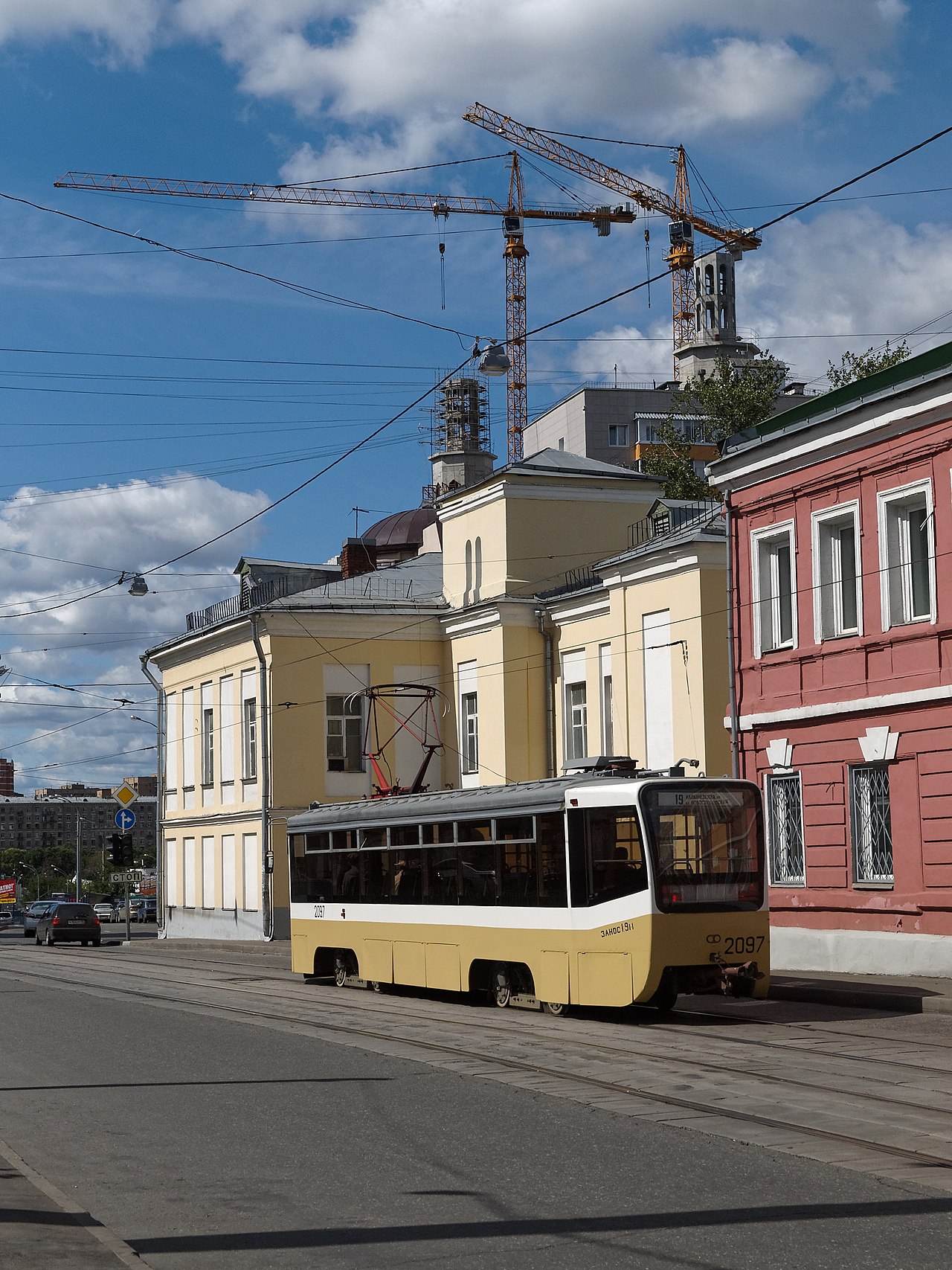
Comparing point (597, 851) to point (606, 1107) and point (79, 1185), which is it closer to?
point (606, 1107)

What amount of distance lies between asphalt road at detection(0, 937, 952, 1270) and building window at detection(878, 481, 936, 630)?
1120cm

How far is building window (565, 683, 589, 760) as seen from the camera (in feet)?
127

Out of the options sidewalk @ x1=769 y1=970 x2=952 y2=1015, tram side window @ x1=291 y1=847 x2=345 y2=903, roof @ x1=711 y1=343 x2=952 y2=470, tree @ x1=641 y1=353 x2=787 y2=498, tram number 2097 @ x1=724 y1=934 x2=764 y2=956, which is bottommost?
sidewalk @ x1=769 y1=970 x2=952 y2=1015

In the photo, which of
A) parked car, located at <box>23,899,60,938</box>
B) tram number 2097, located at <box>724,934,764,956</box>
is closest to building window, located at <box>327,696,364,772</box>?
parked car, located at <box>23,899,60,938</box>

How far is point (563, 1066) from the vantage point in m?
14.0

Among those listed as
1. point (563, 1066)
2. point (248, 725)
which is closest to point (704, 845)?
point (563, 1066)

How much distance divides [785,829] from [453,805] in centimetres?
655

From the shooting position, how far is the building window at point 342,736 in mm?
44844

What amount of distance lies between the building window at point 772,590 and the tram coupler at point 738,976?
8388 mm

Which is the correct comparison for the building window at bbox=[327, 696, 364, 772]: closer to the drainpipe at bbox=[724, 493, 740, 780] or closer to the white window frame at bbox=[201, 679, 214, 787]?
the white window frame at bbox=[201, 679, 214, 787]

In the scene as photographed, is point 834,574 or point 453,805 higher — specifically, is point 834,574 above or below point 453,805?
above

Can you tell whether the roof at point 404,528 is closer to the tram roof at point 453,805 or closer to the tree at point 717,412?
the tree at point 717,412

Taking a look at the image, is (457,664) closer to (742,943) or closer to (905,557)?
(905,557)

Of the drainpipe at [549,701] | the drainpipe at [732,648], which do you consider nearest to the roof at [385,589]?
the drainpipe at [549,701]
